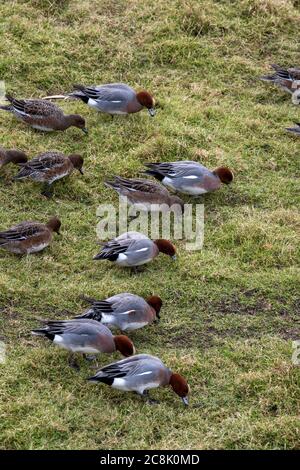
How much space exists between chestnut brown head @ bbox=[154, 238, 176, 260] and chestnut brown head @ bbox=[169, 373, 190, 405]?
1.56 m

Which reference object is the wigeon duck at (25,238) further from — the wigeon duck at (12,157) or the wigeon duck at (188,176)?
the wigeon duck at (188,176)

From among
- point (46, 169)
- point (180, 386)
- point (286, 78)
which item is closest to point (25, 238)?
point (46, 169)

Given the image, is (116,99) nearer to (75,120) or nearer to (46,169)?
(75,120)

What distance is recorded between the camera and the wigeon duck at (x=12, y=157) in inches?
320

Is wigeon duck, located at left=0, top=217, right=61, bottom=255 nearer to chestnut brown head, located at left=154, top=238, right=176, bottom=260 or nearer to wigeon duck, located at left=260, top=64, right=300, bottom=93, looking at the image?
chestnut brown head, located at left=154, top=238, right=176, bottom=260

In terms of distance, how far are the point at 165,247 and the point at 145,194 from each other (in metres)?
0.71

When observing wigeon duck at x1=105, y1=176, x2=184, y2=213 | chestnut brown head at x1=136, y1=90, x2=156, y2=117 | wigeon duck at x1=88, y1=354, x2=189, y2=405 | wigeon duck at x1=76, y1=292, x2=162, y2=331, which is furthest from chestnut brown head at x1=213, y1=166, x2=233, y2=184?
wigeon duck at x1=88, y1=354, x2=189, y2=405

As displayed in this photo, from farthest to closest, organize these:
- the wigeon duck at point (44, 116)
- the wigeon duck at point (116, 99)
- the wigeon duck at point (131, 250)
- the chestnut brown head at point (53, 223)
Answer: the wigeon duck at point (116, 99) → the wigeon duck at point (44, 116) → the chestnut brown head at point (53, 223) → the wigeon duck at point (131, 250)

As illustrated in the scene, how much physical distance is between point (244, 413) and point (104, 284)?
1636 mm

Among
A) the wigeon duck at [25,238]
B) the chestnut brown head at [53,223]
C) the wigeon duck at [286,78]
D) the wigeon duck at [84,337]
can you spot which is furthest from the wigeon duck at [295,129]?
the wigeon duck at [84,337]

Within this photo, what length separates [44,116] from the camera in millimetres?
8695

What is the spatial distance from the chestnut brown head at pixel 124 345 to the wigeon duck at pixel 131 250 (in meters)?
1.03

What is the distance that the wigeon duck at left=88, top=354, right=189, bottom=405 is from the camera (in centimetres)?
590

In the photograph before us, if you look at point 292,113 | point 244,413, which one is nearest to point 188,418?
point 244,413
